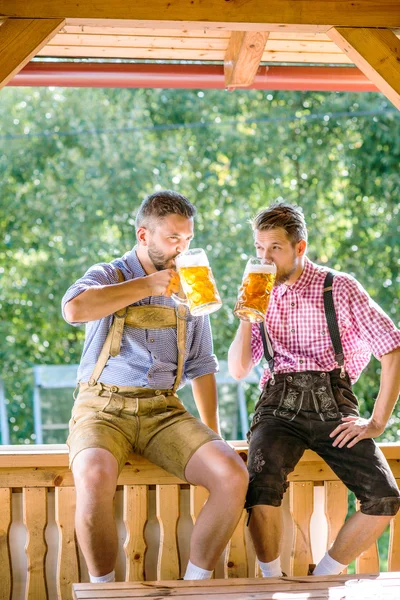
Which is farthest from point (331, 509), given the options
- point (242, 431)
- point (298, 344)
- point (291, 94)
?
point (291, 94)

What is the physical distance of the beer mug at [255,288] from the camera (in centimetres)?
281

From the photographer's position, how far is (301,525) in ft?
10.7

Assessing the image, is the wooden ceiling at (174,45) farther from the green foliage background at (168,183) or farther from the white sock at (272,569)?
the green foliage background at (168,183)

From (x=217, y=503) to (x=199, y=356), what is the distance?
28.1 inches

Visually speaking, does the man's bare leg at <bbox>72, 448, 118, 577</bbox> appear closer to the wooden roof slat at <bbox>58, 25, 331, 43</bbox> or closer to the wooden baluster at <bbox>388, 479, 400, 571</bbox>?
the wooden baluster at <bbox>388, 479, 400, 571</bbox>

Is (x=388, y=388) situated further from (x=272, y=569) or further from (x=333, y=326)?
(x=272, y=569)

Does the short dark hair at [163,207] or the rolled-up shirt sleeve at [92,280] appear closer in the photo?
the rolled-up shirt sleeve at [92,280]

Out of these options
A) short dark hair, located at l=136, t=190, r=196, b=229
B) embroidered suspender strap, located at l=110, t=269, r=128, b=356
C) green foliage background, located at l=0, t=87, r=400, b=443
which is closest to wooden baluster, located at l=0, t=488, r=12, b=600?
embroidered suspender strap, located at l=110, t=269, r=128, b=356

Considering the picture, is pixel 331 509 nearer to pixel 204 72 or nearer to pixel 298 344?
pixel 298 344

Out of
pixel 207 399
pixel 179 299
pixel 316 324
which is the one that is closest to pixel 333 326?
pixel 316 324

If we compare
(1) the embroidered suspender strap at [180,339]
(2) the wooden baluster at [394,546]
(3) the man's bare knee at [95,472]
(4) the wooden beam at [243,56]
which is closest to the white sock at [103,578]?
(3) the man's bare knee at [95,472]

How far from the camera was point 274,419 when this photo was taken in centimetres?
312

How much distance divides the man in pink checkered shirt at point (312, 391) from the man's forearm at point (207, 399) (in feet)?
0.40

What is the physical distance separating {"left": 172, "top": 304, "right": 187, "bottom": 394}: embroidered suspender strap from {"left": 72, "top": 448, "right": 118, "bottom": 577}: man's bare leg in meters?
0.59
